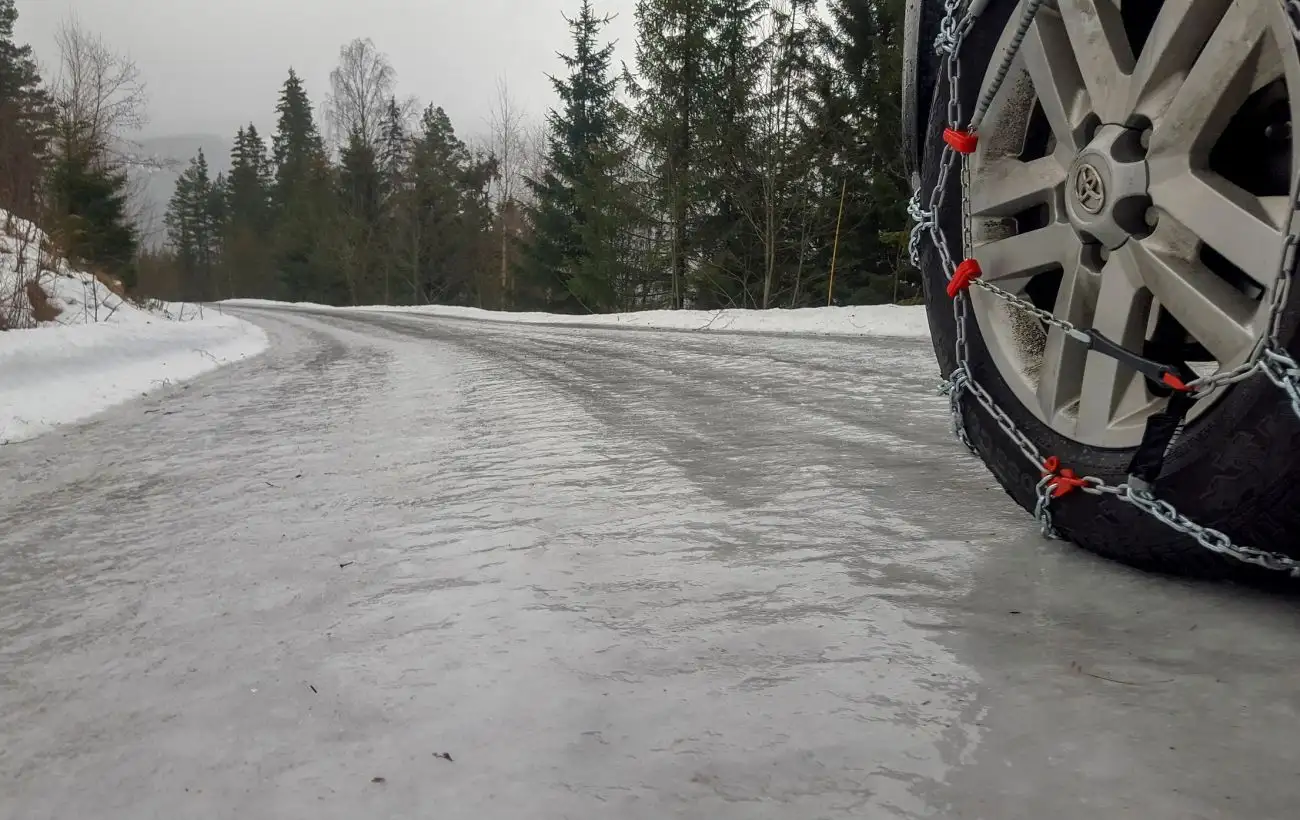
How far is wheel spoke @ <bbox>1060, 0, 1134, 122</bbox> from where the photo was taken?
5.39ft

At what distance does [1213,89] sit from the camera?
1.43 meters

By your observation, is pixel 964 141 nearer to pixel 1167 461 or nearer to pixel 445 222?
pixel 1167 461

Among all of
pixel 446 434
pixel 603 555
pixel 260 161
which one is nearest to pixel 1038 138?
pixel 603 555

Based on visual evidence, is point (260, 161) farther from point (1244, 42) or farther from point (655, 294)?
point (1244, 42)

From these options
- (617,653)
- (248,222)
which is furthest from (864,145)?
(248,222)

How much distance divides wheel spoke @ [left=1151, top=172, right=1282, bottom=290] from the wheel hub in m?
0.04

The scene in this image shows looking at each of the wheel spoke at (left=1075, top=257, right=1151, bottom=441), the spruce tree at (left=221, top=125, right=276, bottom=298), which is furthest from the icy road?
the spruce tree at (left=221, top=125, right=276, bottom=298)

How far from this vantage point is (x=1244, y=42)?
1373 millimetres

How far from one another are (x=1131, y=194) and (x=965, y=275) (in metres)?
0.49

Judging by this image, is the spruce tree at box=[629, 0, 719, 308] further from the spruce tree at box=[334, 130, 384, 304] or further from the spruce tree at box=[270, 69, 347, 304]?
the spruce tree at box=[270, 69, 347, 304]

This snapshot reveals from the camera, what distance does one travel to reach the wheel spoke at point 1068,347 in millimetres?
1769

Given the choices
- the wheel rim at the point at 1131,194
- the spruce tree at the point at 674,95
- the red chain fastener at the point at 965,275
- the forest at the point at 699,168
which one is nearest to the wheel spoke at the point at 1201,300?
the wheel rim at the point at 1131,194

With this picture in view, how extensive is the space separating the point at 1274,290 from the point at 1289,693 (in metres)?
0.66

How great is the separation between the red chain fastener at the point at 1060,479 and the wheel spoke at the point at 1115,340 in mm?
81
